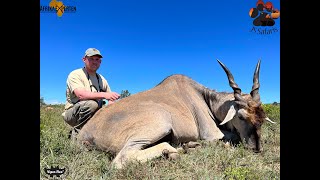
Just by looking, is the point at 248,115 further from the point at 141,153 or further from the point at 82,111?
the point at 82,111

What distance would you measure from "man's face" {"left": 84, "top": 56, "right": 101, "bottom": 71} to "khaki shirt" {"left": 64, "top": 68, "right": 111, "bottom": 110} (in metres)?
0.13

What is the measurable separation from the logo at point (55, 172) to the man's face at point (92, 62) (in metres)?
2.43

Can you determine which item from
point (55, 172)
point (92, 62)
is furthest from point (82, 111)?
point (55, 172)

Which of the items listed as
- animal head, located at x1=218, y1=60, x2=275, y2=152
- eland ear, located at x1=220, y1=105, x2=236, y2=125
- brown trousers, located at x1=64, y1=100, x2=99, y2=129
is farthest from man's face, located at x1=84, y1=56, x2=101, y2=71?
eland ear, located at x1=220, y1=105, x2=236, y2=125

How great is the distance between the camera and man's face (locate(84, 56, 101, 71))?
18.8 ft

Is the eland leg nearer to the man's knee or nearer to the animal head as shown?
the man's knee

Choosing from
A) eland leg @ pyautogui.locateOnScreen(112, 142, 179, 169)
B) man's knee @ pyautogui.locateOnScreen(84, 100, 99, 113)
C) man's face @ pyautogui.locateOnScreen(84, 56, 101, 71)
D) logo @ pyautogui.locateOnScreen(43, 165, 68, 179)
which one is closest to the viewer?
logo @ pyautogui.locateOnScreen(43, 165, 68, 179)

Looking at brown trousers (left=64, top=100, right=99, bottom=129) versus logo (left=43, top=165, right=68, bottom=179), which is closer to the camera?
logo (left=43, top=165, right=68, bottom=179)

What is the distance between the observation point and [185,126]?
5406 millimetres

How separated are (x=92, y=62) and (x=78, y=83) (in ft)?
1.51

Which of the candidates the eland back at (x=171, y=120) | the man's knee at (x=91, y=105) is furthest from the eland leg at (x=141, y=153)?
the man's knee at (x=91, y=105)

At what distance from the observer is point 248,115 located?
18.7 ft
